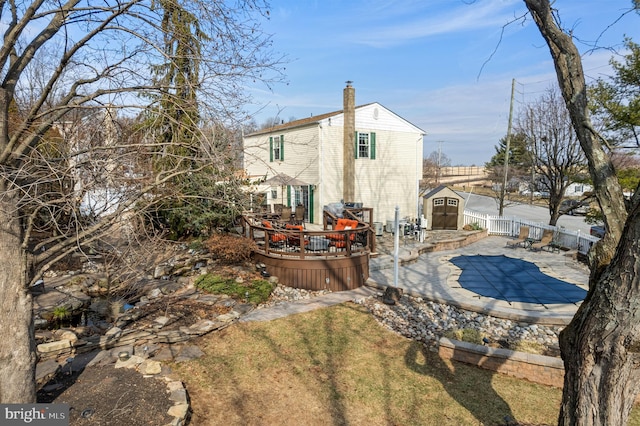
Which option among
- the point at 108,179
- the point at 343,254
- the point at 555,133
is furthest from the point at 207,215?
the point at 555,133

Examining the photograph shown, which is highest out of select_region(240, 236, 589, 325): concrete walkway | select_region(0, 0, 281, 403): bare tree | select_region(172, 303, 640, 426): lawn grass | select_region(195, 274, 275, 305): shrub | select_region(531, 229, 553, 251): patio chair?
select_region(0, 0, 281, 403): bare tree

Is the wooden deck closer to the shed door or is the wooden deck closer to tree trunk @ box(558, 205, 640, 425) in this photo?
tree trunk @ box(558, 205, 640, 425)

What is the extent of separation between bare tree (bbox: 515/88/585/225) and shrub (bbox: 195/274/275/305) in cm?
1380

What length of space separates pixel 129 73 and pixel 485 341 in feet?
21.3

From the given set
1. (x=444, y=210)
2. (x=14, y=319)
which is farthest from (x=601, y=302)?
(x=444, y=210)

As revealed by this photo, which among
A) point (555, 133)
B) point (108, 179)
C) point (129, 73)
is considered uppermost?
point (555, 133)

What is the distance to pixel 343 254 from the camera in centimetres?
899

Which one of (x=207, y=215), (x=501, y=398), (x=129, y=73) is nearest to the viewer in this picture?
(x=129, y=73)

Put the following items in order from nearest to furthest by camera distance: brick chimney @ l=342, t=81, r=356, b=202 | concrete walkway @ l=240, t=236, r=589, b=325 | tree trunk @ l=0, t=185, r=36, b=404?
tree trunk @ l=0, t=185, r=36, b=404
concrete walkway @ l=240, t=236, r=589, b=325
brick chimney @ l=342, t=81, r=356, b=202

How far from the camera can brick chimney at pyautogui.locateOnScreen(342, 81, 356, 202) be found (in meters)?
15.4

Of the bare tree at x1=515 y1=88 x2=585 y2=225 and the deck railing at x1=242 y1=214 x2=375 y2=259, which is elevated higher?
the bare tree at x1=515 y1=88 x2=585 y2=225

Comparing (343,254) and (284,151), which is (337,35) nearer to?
(343,254)

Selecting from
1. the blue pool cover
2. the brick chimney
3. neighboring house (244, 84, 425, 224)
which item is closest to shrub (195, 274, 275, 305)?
the blue pool cover

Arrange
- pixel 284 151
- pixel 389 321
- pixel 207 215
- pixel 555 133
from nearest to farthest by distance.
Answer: pixel 389 321, pixel 207 215, pixel 555 133, pixel 284 151
